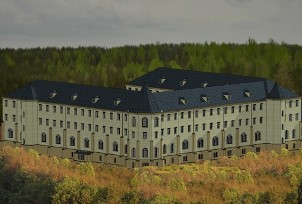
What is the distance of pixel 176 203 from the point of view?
199875 millimetres

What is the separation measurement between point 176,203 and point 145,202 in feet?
14.5

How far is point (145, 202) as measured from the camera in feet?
655
